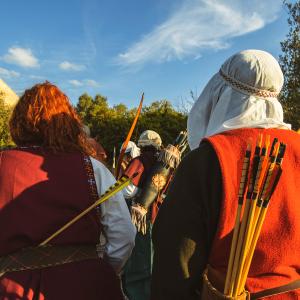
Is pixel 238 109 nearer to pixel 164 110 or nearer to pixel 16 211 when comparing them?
pixel 16 211

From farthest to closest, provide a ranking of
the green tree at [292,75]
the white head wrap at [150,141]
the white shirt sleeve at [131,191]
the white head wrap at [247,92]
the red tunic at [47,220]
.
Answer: the green tree at [292,75] < the white head wrap at [150,141] < the white shirt sleeve at [131,191] < the red tunic at [47,220] < the white head wrap at [247,92]

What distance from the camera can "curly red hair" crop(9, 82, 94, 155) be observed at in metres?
1.85

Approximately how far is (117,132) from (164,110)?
6.85 feet

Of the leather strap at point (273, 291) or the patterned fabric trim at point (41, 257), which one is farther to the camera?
the patterned fabric trim at point (41, 257)

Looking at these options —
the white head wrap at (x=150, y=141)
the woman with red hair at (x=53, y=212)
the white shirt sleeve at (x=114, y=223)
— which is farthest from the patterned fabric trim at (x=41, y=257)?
the white head wrap at (x=150, y=141)

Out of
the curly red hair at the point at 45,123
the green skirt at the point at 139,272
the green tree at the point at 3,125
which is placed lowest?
the green skirt at the point at 139,272

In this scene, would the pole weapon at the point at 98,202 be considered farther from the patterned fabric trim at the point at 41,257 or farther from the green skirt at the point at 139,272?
the green skirt at the point at 139,272

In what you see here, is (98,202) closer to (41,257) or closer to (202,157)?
(41,257)

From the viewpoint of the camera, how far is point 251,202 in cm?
120

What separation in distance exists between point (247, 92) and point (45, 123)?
3.17 feet

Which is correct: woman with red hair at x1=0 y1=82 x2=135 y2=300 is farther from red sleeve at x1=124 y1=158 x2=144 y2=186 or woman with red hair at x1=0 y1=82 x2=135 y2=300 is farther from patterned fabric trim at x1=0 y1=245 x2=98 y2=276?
red sleeve at x1=124 y1=158 x2=144 y2=186

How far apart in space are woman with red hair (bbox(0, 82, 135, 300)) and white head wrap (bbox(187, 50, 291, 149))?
656mm

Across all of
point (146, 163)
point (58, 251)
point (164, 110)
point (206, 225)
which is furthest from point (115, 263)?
point (164, 110)

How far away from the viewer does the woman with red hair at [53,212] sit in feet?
5.40
